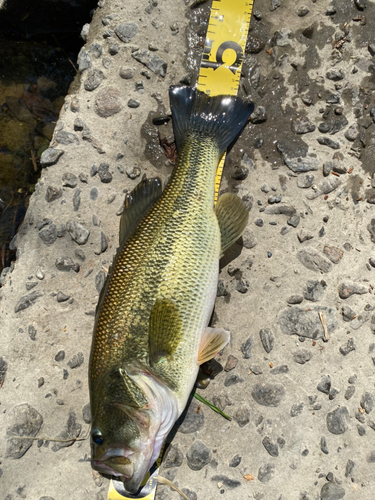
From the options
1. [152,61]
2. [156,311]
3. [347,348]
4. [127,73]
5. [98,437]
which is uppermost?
[152,61]

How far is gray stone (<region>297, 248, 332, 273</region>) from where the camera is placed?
282 cm

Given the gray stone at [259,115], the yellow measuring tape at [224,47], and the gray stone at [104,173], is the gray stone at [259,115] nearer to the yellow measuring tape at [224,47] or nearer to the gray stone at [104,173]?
the yellow measuring tape at [224,47]

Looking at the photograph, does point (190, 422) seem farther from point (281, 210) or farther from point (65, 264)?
point (281, 210)

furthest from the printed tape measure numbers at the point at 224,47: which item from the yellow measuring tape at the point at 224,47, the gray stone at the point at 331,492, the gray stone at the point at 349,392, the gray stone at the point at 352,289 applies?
the gray stone at the point at 331,492

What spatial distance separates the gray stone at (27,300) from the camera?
2.81 m

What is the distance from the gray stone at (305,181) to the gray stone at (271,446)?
1.91 m

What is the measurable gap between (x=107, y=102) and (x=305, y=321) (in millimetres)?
2339

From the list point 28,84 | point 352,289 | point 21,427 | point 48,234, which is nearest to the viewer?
point 21,427

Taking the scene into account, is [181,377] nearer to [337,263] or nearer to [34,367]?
[34,367]

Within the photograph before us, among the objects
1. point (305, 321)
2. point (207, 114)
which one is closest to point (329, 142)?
point (207, 114)

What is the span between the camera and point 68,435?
2670 millimetres

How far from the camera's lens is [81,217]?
292 centimetres

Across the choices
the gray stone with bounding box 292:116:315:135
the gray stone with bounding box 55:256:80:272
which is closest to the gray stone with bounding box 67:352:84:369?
the gray stone with bounding box 55:256:80:272

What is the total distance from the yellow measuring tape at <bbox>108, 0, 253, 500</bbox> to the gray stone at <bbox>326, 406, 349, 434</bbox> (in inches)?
101
